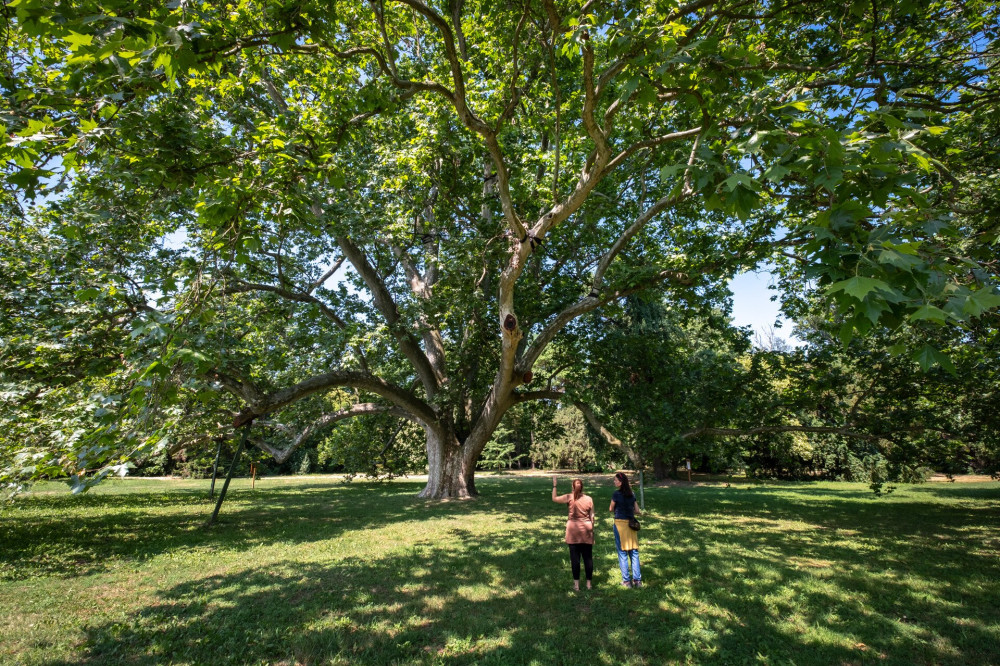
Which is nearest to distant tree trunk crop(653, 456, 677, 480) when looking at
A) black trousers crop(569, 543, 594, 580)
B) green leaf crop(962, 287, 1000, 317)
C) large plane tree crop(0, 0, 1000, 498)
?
large plane tree crop(0, 0, 1000, 498)

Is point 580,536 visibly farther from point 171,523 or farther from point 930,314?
point 171,523

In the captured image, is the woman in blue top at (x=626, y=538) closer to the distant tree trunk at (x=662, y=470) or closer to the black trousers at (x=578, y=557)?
the black trousers at (x=578, y=557)

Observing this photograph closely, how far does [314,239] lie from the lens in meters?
13.5

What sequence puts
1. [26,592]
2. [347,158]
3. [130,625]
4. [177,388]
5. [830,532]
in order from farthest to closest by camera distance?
[830,532] < [347,158] < [26,592] < [130,625] < [177,388]

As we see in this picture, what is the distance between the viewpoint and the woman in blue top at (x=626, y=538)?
573 cm

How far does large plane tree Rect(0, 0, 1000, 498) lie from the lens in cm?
281

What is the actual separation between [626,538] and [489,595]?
1.83 meters

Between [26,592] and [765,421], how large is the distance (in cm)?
1464

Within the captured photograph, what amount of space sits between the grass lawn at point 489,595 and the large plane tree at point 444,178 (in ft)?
7.39

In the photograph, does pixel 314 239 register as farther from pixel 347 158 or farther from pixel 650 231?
pixel 650 231

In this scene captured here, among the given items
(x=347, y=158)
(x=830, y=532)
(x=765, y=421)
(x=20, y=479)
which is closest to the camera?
(x=20, y=479)

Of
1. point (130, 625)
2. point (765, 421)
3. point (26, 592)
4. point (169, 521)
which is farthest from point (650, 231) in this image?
point (169, 521)

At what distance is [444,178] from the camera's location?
1055 cm

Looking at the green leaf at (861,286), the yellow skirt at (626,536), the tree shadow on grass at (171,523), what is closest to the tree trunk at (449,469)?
the tree shadow on grass at (171,523)
